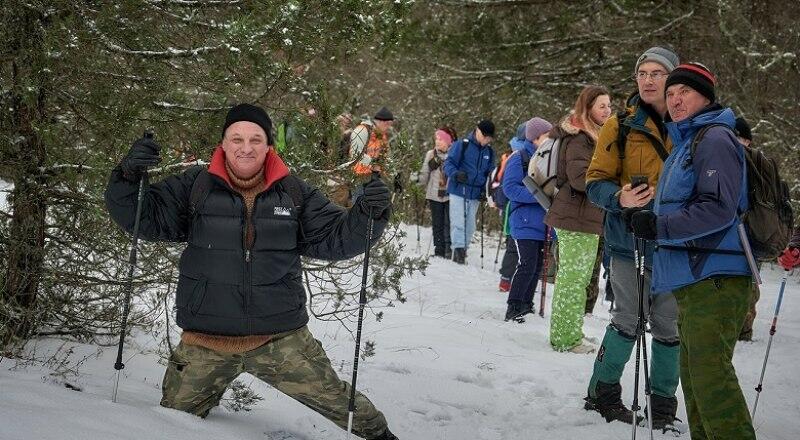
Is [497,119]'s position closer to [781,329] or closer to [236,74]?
[781,329]

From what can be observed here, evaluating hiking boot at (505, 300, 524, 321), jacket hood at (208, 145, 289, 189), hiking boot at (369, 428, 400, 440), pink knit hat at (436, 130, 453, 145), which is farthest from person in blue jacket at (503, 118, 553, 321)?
pink knit hat at (436, 130, 453, 145)

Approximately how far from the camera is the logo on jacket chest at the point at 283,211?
386cm

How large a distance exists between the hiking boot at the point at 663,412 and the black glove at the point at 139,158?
339 centimetres

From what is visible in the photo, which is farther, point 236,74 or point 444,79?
point 444,79

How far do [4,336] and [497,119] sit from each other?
1509 centimetres

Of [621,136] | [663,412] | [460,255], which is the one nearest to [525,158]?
[621,136]

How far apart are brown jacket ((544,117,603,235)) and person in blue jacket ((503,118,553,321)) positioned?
124 centimetres

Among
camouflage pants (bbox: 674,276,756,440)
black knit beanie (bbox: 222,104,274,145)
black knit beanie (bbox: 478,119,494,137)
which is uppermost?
black knit beanie (bbox: 478,119,494,137)

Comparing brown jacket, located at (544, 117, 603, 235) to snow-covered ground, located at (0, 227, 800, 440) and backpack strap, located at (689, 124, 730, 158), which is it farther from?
backpack strap, located at (689, 124, 730, 158)

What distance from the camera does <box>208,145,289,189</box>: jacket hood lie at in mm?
3818

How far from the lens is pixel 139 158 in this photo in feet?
11.8

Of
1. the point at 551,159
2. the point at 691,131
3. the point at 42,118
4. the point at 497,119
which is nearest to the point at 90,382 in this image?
the point at 42,118

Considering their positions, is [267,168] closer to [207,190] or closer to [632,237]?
[207,190]

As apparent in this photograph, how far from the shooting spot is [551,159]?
657cm
